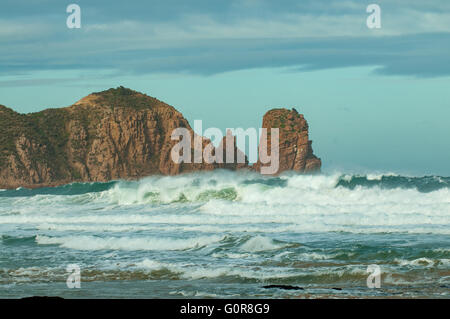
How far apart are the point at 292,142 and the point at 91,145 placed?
1483 inches

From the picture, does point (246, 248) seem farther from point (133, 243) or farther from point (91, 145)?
point (91, 145)

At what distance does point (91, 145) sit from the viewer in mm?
123500

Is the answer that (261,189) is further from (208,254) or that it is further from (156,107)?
(156,107)

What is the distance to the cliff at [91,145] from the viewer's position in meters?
115

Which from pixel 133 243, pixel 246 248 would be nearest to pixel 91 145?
pixel 133 243

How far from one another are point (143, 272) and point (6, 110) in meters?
119

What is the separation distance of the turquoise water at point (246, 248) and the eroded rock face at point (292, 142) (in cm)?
7444

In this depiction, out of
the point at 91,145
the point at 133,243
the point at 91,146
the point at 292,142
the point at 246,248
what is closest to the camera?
the point at 246,248

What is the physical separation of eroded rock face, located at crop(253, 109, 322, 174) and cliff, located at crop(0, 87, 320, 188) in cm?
41

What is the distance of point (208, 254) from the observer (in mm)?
16312

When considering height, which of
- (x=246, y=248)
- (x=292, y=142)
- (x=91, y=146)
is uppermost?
(x=292, y=142)

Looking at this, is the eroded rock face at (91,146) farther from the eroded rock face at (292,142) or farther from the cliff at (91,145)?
the eroded rock face at (292,142)

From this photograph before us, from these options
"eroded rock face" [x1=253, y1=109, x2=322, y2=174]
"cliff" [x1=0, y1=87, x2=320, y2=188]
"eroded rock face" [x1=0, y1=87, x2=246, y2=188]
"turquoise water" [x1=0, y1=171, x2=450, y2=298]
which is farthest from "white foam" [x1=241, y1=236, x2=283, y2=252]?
"eroded rock face" [x1=0, y1=87, x2=246, y2=188]
